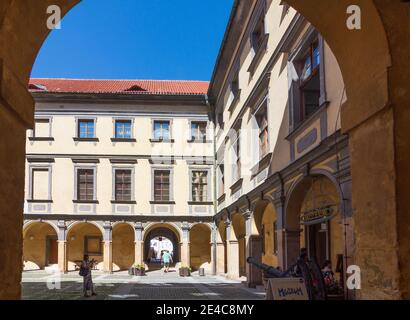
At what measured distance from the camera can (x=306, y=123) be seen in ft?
37.8

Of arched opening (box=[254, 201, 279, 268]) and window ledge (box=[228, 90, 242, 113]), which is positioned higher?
window ledge (box=[228, 90, 242, 113])

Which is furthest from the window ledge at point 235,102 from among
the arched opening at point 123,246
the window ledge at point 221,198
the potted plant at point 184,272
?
the arched opening at point 123,246

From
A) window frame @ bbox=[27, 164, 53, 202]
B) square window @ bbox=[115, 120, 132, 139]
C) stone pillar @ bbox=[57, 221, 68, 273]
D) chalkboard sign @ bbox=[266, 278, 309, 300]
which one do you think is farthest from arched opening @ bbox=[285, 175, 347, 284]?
window frame @ bbox=[27, 164, 53, 202]

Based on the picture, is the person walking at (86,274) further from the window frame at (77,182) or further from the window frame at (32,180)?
the window frame at (32,180)

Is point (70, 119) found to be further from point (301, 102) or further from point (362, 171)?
point (362, 171)

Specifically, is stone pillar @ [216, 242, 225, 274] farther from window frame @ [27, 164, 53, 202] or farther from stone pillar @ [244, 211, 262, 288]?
window frame @ [27, 164, 53, 202]

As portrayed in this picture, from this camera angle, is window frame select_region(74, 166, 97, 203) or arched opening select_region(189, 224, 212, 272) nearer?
window frame select_region(74, 166, 97, 203)

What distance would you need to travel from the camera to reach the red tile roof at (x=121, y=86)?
1179 inches

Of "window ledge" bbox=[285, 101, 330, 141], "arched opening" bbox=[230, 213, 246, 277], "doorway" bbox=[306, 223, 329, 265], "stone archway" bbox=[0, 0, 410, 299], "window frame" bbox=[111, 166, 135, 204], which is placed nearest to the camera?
"stone archway" bbox=[0, 0, 410, 299]

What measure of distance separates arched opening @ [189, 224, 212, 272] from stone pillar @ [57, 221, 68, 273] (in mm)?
7028

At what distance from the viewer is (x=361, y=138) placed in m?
4.98

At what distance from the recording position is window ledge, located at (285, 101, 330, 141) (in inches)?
411

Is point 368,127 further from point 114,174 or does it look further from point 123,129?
point 123,129

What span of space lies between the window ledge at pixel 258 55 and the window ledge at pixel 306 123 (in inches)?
158
